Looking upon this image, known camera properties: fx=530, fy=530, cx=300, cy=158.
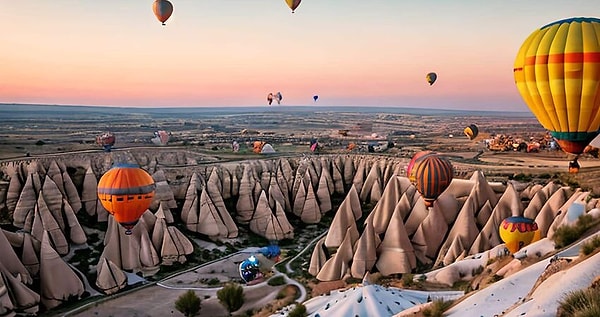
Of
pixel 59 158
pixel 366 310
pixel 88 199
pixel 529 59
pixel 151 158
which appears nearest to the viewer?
pixel 366 310

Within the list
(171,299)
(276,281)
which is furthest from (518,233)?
(171,299)

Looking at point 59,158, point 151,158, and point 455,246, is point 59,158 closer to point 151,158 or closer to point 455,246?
point 151,158

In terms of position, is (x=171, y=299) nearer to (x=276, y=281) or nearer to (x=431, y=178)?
(x=276, y=281)

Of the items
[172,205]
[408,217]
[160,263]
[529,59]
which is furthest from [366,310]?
[172,205]

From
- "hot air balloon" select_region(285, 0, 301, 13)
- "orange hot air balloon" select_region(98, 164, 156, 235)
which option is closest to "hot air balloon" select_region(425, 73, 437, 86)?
"hot air balloon" select_region(285, 0, 301, 13)

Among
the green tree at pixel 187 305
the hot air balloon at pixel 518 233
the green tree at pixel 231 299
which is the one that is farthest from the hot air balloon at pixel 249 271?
the hot air balloon at pixel 518 233

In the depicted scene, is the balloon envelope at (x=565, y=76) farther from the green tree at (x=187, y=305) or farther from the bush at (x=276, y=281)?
the green tree at (x=187, y=305)

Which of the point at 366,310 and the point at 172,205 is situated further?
the point at 172,205
